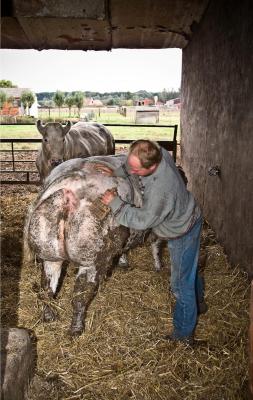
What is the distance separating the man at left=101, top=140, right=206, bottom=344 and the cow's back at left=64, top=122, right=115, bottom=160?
4.39m

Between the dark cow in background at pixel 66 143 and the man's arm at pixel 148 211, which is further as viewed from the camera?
the dark cow in background at pixel 66 143

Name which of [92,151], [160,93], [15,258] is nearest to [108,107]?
[160,93]

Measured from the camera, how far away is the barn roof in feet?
20.9

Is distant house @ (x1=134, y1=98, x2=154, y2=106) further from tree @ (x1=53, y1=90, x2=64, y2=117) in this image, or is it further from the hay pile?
the hay pile

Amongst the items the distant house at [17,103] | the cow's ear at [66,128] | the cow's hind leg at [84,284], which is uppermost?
the distant house at [17,103]

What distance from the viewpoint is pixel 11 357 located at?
2.47 meters

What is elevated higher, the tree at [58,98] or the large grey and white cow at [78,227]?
the tree at [58,98]

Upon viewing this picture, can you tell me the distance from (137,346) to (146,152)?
191cm

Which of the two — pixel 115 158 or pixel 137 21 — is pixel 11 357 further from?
pixel 137 21

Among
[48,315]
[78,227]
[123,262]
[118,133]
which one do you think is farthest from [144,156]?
[118,133]

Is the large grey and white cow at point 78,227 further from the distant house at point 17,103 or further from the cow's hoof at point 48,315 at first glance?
the distant house at point 17,103

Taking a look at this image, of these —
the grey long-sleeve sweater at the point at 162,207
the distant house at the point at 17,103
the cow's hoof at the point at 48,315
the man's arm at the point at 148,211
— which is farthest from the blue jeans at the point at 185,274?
the distant house at the point at 17,103

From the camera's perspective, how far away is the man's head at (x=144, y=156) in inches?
112

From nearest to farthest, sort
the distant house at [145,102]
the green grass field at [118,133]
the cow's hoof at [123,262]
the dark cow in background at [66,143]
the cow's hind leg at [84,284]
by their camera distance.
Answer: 1. the cow's hind leg at [84,284]
2. the cow's hoof at [123,262]
3. the dark cow in background at [66,143]
4. the green grass field at [118,133]
5. the distant house at [145,102]
